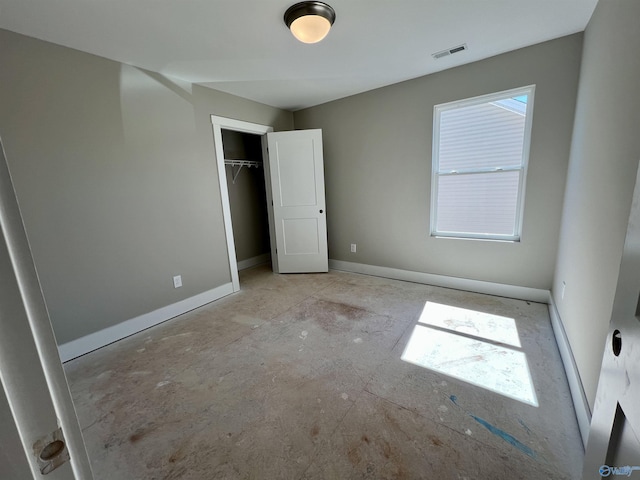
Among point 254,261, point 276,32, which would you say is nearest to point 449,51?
point 276,32

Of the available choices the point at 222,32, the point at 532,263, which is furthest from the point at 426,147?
the point at 222,32

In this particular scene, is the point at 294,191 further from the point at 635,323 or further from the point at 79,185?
the point at 635,323

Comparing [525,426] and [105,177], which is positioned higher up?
[105,177]

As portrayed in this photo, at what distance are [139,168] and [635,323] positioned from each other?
10.6 ft

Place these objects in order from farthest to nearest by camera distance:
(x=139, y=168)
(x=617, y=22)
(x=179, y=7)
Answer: (x=139, y=168), (x=179, y=7), (x=617, y=22)

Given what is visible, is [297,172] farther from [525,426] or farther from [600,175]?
[525,426]

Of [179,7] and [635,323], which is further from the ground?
[179,7]

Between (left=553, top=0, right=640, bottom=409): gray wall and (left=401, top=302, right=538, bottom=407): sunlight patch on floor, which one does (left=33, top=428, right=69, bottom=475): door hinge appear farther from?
(left=401, top=302, right=538, bottom=407): sunlight patch on floor

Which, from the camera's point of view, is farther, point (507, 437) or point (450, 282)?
point (450, 282)

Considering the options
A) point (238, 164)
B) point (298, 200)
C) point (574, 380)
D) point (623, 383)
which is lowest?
point (574, 380)

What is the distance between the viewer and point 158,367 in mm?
2074

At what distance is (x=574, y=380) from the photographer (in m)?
1.63

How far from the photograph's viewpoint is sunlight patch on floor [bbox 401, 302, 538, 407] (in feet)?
5.80

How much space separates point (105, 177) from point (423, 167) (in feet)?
10.7
